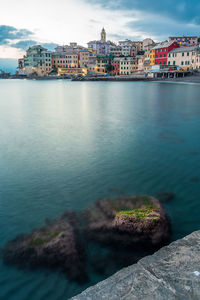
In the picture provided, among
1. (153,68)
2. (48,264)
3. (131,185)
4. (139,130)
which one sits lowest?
(48,264)

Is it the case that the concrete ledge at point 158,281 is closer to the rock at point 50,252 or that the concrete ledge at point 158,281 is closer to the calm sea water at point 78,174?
the calm sea water at point 78,174

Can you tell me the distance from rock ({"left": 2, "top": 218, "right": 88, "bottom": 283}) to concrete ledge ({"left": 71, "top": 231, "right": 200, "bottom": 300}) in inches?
68.1

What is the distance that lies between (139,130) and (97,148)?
5804 millimetres

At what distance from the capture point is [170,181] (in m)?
9.05

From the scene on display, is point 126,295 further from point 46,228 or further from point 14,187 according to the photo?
point 14,187

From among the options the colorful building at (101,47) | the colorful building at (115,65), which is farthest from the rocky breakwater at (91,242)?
the colorful building at (101,47)

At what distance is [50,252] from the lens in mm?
5371

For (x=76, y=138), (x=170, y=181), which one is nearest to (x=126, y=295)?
(x=170, y=181)

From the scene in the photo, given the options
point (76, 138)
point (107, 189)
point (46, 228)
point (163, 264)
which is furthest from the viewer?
point (76, 138)

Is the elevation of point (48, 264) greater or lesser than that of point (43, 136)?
lesser

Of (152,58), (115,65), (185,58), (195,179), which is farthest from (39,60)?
(195,179)

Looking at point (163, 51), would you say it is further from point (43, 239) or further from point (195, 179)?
point (43, 239)

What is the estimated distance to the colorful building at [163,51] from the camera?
279 ft

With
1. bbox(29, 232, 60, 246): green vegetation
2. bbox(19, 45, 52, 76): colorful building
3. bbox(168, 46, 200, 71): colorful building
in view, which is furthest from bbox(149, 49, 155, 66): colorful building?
bbox(29, 232, 60, 246): green vegetation
